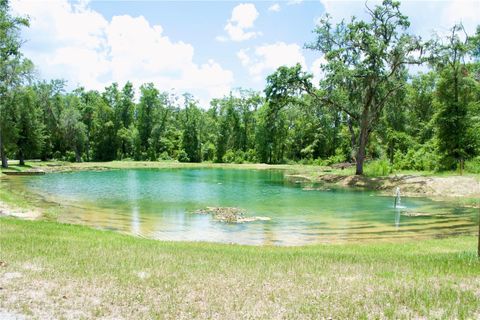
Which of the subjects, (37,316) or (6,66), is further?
(6,66)

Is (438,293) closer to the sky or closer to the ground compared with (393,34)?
closer to the ground

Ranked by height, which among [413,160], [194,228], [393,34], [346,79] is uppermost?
[393,34]

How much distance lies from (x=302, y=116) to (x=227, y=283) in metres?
86.0

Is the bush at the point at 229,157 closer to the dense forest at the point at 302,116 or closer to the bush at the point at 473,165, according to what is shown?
the dense forest at the point at 302,116

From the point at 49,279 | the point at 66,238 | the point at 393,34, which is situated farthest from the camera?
the point at 393,34

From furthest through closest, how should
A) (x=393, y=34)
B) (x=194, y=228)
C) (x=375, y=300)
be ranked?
(x=393, y=34) → (x=194, y=228) → (x=375, y=300)

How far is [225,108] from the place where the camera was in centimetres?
10238

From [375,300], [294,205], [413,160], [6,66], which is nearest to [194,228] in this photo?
[294,205]

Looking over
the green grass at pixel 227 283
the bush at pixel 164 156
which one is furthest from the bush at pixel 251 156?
the green grass at pixel 227 283

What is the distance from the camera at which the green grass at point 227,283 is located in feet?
23.4

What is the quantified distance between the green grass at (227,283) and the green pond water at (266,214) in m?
6.56

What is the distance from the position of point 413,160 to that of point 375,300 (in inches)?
1818

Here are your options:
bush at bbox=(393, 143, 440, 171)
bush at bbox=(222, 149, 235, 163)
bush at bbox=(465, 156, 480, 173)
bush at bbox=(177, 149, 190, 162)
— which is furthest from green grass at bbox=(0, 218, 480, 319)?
bush at bbox=(177, 149, 190, 162)

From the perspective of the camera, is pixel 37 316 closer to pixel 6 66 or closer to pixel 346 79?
pixel 346 79
